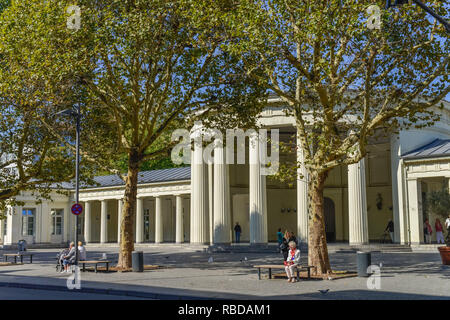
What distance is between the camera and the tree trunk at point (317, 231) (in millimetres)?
20562

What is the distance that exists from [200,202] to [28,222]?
965 inches

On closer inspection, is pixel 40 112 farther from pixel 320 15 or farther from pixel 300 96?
pixel 320 15

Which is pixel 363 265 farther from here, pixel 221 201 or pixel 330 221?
pixel 330 221

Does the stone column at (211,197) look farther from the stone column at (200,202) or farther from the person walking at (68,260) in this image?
the person walking at (68,260)

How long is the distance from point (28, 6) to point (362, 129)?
14.8 meters

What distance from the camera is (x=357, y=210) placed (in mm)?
37469

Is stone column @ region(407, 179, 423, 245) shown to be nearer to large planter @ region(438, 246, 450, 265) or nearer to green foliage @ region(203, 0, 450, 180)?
large planter @ region(438, 246, 450, 265)

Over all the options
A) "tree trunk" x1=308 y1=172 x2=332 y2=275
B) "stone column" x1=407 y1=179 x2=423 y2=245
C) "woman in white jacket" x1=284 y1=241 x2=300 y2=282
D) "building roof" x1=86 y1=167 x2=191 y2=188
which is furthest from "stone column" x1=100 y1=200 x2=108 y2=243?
"woman in white jacket" x1=284 y1=241 x2=300 y2=282

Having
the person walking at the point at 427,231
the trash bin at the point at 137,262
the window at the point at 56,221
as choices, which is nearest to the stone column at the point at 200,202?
Answer: the person walking at the point at 427,231

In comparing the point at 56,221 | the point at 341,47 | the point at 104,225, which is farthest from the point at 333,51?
the point at 56,221

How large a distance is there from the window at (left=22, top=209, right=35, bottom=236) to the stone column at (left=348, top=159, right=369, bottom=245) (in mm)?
35540

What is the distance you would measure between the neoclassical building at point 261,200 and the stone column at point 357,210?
67mm

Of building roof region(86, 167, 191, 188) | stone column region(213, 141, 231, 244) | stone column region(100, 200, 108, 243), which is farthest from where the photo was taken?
stone column region(100, 200, 108, 243)

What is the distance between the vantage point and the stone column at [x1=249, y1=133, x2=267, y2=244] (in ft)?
127
